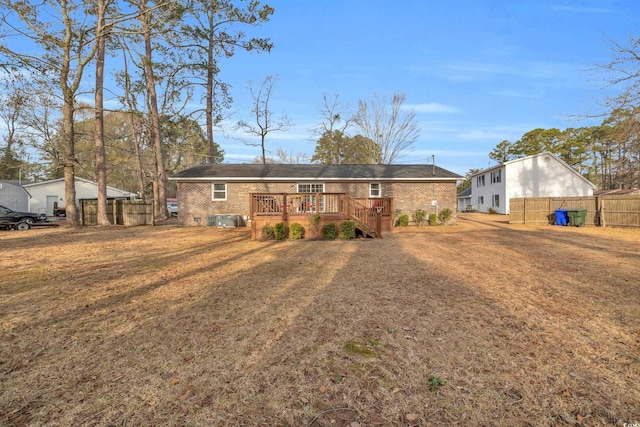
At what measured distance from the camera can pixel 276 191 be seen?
58.3ft

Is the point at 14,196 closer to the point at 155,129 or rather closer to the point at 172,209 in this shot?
the point at 172,209

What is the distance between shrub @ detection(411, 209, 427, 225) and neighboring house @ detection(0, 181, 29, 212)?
33627 millimetres

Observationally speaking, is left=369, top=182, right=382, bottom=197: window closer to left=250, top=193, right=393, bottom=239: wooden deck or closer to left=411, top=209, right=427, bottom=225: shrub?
left=411, top=209, right=427, bottom=225: shrub

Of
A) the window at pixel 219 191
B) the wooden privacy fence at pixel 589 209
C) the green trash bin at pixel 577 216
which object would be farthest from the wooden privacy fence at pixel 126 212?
the green trash bin at pixel 577 216

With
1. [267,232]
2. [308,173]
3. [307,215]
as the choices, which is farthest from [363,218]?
[308,173]

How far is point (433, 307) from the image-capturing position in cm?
435

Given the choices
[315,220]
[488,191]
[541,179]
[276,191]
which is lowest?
[315,220]

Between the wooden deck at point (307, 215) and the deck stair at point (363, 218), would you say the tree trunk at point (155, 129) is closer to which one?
the wooden deck at point (307, 215)

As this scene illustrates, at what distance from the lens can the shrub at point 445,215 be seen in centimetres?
1767

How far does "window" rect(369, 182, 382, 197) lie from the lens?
Result: 59.8ft

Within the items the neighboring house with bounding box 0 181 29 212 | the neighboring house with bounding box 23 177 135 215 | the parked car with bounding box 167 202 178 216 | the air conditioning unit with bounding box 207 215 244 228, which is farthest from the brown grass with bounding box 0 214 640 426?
the neighboring house with bounding box 0 181 29 212

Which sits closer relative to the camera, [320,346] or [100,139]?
[320,346]

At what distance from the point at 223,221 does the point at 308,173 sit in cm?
559

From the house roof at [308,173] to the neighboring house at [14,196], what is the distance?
2144 centimetres
